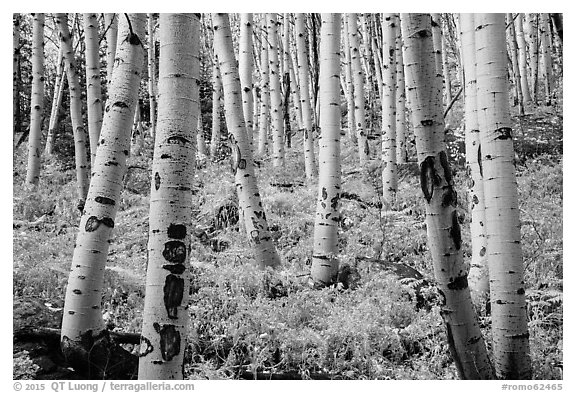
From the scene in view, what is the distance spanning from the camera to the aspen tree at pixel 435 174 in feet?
9.05

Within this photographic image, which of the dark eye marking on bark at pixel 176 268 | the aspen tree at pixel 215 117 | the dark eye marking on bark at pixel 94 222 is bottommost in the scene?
the dark eye marking on bark at pixel 176 268

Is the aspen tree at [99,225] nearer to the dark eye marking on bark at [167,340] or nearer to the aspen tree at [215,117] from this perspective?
the dark eye marking on bark at [167,340]

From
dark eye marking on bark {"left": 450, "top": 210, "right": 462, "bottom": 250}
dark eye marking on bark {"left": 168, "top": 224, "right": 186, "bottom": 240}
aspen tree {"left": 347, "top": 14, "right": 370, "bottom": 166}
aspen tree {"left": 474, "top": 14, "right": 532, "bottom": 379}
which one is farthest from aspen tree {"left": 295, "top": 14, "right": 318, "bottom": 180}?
dark eye marking on bark {"left": 168, "top": 224, "right": 186, "bottom": 240}

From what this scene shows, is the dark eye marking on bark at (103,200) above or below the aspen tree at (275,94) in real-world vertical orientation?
below

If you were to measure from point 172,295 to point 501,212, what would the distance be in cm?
199

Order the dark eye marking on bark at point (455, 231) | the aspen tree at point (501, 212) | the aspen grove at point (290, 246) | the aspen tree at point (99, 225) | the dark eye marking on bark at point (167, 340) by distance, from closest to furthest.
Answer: the dark eye marking on bark at point (167, 340) → the aspen grove at point (290, 246) → the dark eye marking on bark at point (455, 231) → the aspen tree at point (501, 212) → the aspen tree at point (99, 225)

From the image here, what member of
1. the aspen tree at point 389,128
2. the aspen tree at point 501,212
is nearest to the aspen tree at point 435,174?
the aspen tree at point 501,212

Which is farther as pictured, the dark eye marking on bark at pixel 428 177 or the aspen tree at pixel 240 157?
the aspen tree at pixel 240 157

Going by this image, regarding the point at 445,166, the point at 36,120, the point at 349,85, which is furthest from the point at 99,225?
the point at 349,85

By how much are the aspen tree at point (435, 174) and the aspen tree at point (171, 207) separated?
125cm

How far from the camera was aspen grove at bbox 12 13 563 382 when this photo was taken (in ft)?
8.18

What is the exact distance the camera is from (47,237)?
6.72 meters
